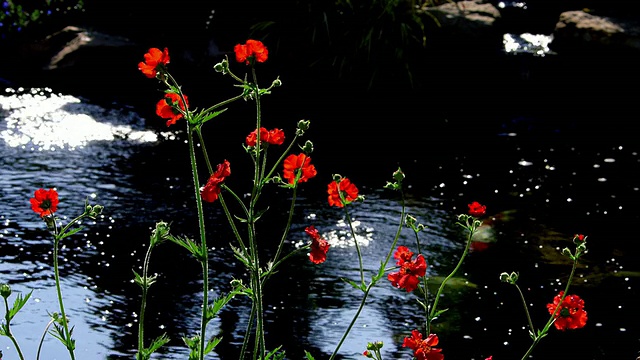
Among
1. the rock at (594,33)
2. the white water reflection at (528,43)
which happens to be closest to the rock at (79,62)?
the white water reflection at (528,43)

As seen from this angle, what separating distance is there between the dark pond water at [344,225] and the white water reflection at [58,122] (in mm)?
16

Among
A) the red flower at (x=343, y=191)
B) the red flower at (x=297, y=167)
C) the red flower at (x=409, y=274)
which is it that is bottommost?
the red flower at (x=409, y=274)

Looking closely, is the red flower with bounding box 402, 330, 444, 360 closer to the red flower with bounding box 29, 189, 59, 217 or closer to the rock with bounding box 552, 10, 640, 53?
the red flower with bounding box 29, 189, 59, 217

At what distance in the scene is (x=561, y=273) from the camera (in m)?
3.80

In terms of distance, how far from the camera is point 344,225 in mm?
4262

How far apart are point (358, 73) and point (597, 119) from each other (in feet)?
5.54

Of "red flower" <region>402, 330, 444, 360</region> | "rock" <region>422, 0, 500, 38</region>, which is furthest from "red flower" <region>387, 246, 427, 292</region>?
"rock" <region>422, 0, 500, 38</region>

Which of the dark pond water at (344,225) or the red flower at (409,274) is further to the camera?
the dark pond water at (344,225)

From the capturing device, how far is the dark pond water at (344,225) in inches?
127

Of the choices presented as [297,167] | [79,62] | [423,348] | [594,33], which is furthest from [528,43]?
[423,348]

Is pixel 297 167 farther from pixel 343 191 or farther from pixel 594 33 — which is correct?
pixel 594 33

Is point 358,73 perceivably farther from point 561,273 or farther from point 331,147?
point 561,273

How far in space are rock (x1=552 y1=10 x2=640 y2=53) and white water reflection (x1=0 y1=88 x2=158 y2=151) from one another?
325 cm

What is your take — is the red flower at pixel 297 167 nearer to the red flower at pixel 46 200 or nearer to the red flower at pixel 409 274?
the red flower at pixel 409 274
